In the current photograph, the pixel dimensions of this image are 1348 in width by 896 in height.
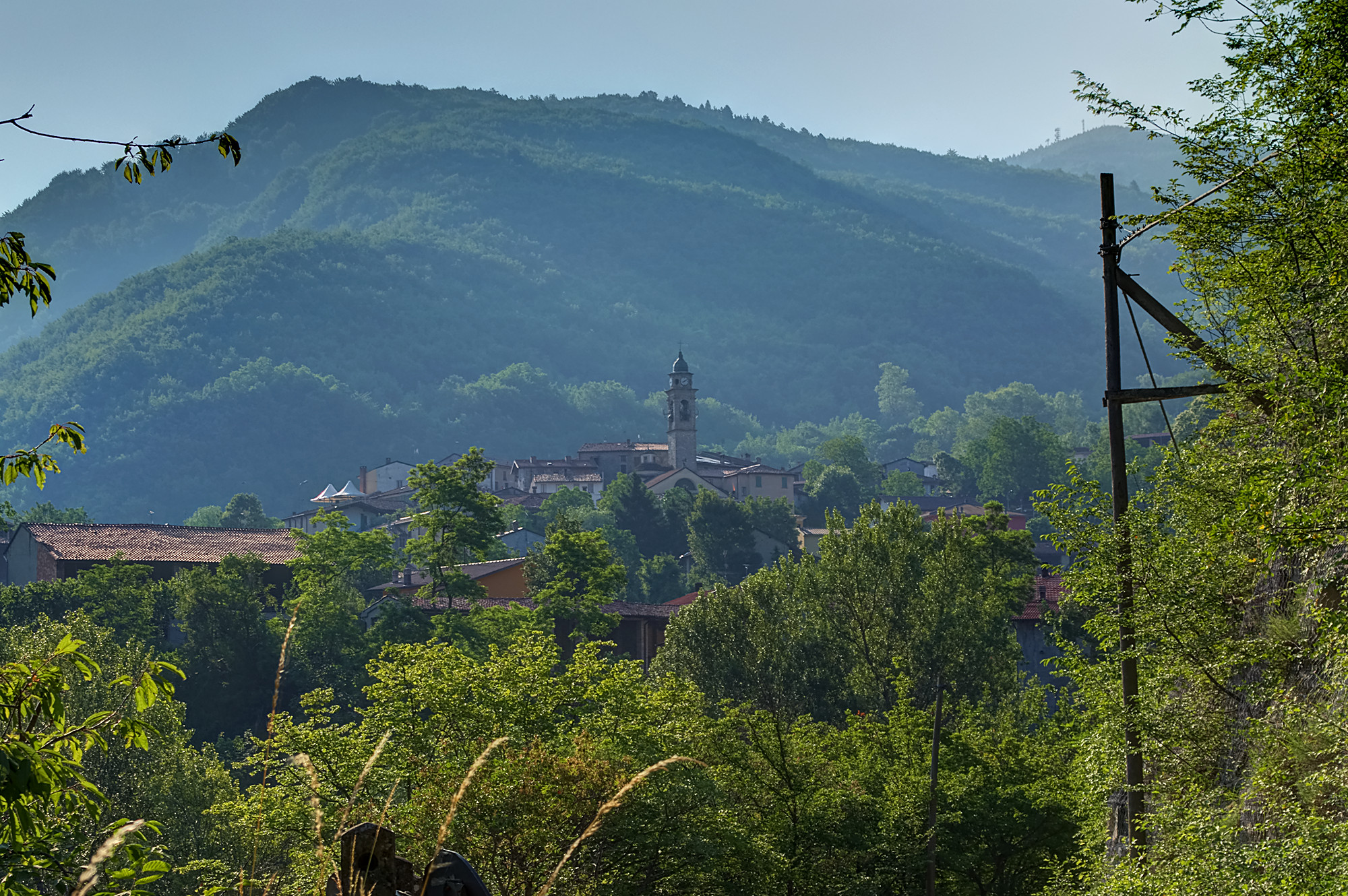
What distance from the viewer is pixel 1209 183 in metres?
12.0

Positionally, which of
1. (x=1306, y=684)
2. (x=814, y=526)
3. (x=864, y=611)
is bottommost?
(x=814, y=526)

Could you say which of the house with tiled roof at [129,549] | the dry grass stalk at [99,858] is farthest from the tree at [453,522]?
the dry grass stalk at [99,858]

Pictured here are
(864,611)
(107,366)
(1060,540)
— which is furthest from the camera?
(107,366)

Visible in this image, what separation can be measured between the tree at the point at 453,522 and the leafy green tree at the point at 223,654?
7.37 metres

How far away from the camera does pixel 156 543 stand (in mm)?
68562

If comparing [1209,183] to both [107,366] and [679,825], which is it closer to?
[679,825]

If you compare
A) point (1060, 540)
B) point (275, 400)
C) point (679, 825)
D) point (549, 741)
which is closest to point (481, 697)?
point (549, 741)

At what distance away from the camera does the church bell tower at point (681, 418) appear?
431 feet

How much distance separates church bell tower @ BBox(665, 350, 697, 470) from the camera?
131 metres

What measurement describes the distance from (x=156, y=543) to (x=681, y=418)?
231 ft

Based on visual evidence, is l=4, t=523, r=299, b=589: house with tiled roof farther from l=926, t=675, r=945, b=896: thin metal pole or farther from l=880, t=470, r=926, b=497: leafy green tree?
l=880, t=470, r=926, b=497: leafy green tree

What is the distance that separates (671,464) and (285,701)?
84820 millimetres

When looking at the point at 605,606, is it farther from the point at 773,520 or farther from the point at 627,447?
the point at 627,447

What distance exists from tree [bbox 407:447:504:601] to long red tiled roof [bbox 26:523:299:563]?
57.8 ft
